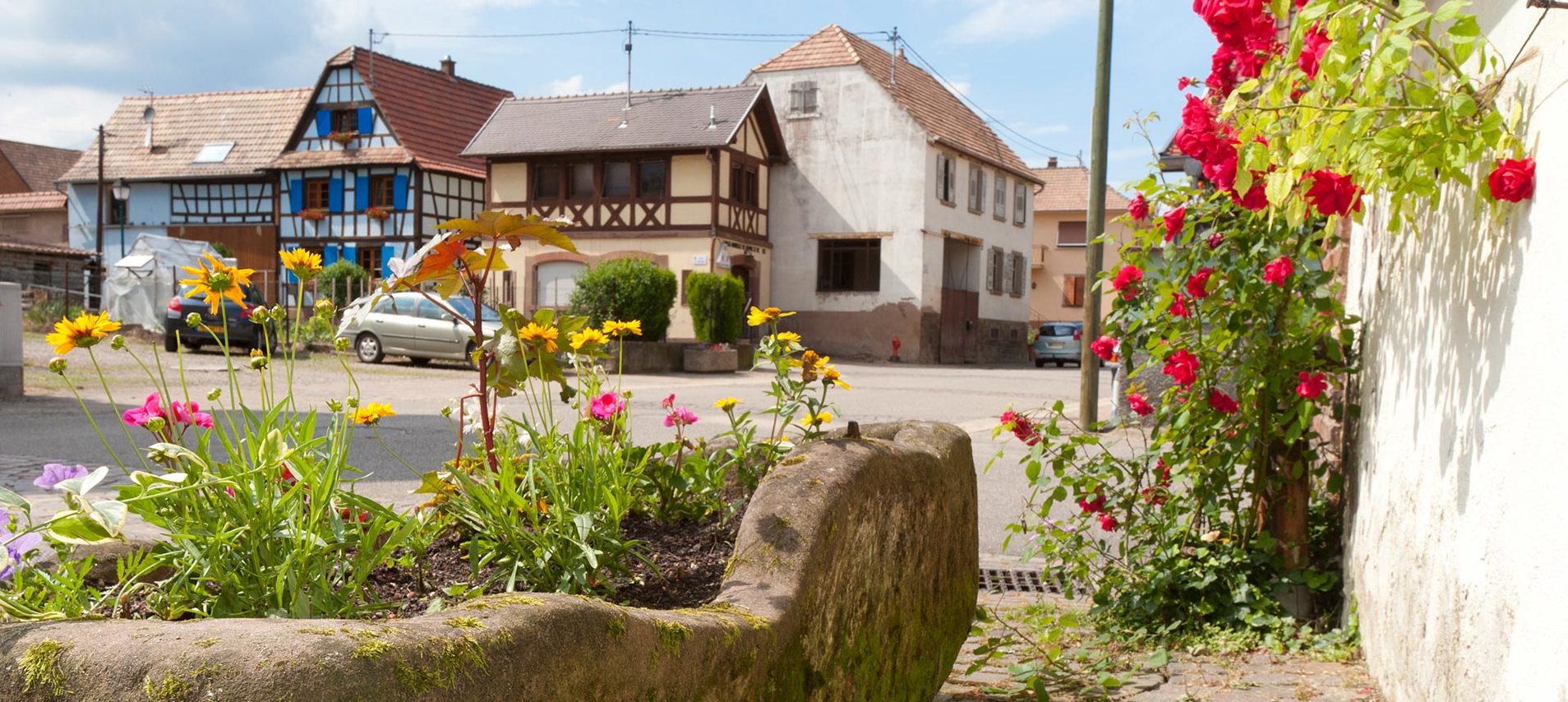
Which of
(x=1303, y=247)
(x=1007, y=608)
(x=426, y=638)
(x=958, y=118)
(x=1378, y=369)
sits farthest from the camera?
(x=958, y=118)

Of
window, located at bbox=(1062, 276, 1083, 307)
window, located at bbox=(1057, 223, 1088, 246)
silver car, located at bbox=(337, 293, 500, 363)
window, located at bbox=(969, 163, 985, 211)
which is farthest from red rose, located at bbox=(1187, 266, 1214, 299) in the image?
window, located at bbox=(1057, 223, 1088, 246)

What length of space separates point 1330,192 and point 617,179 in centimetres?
2963

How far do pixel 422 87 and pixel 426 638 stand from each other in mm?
37939

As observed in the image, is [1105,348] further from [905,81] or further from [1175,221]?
[905,81]

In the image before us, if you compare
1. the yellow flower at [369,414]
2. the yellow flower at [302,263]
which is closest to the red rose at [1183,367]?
the yellow flower at [369,414]

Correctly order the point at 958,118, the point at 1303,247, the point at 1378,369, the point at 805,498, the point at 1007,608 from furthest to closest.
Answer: the point at 958,118
the point at 1007,608
the point at 1303,247
the point at 1378,369
the point at 805,498

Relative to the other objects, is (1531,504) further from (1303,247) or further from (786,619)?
(1303,247)

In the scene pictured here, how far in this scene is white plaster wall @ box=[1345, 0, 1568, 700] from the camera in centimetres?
226

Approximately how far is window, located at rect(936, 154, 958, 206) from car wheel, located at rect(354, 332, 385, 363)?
625 inches

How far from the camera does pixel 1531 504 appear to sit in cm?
231

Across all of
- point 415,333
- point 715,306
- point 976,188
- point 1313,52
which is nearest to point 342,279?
point 415,333

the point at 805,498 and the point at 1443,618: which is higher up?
the point at 805,498

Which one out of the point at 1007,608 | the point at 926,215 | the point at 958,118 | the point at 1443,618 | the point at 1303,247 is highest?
the point at 958,118

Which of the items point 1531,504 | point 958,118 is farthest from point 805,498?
point 958,118
